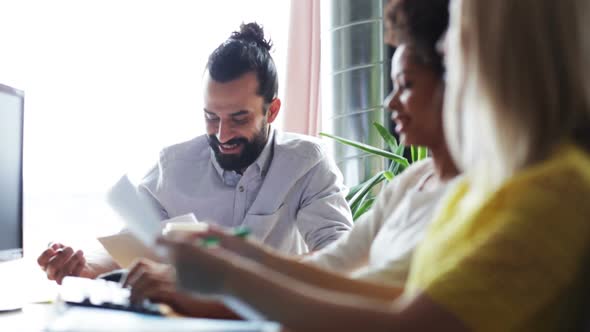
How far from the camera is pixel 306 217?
7.07ft

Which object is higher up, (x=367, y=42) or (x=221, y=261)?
(x=367, y=42)

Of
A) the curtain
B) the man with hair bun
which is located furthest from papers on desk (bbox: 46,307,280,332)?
the curtain

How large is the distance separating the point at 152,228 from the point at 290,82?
2.25 meters

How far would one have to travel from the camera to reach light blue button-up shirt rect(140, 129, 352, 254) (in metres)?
2.19

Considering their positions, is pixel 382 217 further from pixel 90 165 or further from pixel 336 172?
pixel 90 165

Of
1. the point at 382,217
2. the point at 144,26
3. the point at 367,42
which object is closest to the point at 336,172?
the point at 367,42

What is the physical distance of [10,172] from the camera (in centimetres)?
183

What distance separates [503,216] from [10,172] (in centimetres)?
140

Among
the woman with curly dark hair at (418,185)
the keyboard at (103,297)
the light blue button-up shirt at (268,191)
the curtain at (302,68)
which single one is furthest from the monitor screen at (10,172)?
the curtain at (302,68)

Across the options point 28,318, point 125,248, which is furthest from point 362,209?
point 28,318

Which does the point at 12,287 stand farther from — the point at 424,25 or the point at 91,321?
the point at 424,25

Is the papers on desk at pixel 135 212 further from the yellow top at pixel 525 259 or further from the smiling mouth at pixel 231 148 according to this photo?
the smiling mouth at pixel 231 148

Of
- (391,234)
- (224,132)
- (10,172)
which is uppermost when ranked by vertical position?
(224,132)

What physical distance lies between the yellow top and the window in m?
2.26
